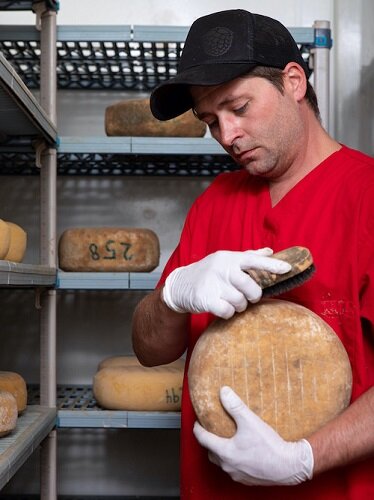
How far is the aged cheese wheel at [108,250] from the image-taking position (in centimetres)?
204

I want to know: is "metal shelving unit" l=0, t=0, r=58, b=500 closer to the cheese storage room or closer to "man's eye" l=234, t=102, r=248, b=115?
the cheese storage room

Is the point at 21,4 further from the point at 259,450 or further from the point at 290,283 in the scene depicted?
the point at 259,450

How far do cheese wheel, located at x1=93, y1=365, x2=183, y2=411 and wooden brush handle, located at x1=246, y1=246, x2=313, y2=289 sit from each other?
3.60ft

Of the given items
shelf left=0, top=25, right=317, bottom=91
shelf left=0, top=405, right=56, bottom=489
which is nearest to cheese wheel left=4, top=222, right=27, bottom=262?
shelf left=0, top=405, right=56, bottom=489

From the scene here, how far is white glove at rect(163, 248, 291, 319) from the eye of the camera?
3.05 ft

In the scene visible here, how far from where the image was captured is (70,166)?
94.3 inches

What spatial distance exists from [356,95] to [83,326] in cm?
138

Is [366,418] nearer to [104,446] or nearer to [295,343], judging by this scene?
[295,343]

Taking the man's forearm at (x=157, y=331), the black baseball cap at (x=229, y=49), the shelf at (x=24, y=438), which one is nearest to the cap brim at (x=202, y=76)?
the black baseball cap at (x=229, y=49)

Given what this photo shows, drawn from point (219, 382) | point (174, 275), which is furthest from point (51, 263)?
point (219, 382)

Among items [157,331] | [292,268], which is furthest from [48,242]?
[292,268]

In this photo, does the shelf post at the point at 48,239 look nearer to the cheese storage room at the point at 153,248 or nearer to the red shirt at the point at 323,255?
the cheese storage room at the point at 153,248

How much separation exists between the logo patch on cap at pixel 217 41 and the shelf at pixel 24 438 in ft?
2.99

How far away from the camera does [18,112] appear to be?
174 cm
